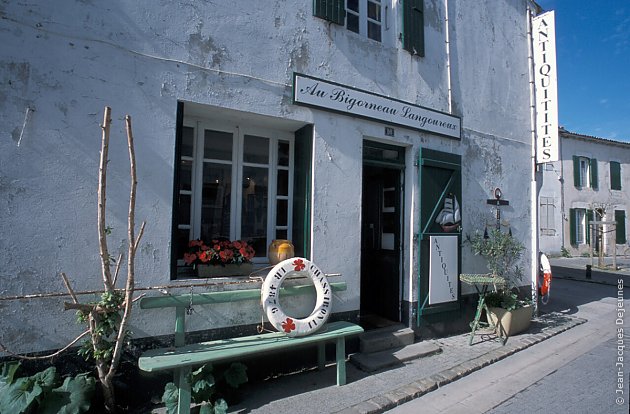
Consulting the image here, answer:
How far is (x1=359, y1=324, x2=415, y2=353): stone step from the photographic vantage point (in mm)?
4531

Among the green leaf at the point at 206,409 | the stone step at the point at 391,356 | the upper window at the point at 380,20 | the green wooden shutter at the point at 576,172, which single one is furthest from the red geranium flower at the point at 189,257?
the green wooden shutter at the point at 576,172

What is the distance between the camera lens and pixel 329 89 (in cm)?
443

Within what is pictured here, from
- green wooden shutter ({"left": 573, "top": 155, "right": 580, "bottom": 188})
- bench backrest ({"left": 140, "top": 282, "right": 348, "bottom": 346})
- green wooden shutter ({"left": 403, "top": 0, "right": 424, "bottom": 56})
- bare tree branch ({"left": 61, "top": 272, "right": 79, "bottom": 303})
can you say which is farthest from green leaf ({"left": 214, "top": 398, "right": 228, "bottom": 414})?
green wooden shutter ({"left": 573, "top": 155, "right": 580, "bottom": 188})

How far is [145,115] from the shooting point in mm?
3393

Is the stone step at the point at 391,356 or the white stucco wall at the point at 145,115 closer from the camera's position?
the white stucco wall at the point at 145,115

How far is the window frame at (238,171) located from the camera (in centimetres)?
402

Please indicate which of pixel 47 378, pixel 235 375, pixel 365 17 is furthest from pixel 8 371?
pixel 365 17

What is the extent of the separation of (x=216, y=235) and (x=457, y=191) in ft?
12.3

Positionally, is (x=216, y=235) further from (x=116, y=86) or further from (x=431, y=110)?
(x=431, y=110)

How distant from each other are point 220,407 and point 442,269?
364 cm

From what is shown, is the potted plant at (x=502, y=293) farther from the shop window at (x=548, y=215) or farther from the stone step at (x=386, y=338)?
the shop window at (x=548, y=215)

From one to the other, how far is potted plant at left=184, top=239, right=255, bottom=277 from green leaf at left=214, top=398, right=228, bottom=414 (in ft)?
3.85

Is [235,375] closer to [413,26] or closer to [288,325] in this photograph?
[288,325]

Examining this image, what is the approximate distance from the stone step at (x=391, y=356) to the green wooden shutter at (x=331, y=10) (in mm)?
4156
